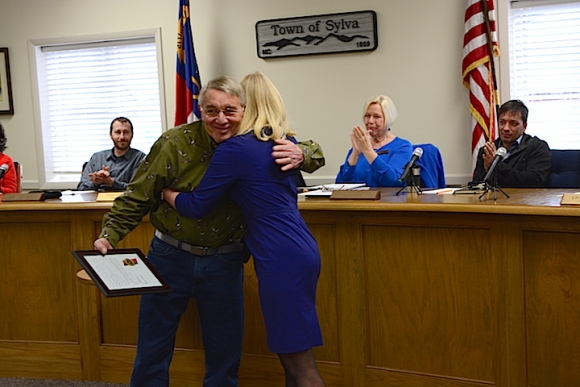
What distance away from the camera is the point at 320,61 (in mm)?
5145

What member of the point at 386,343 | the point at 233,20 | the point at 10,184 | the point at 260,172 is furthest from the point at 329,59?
the point at 260,172

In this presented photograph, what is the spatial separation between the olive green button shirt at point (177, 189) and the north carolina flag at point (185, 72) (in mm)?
2800

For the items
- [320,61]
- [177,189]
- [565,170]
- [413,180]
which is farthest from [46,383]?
[565,170]

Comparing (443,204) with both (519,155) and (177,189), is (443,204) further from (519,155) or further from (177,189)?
(519,155)

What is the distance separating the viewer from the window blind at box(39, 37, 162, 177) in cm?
577

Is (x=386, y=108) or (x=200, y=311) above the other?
(x=386, y=108)

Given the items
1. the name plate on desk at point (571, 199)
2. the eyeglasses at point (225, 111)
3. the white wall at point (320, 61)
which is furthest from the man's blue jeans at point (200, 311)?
the white wall at point (320, 61)

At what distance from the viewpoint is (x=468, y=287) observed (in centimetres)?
271

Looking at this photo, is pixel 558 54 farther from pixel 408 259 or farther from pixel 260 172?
pixel 260 172

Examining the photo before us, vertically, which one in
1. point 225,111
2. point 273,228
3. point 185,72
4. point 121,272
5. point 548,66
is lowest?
point 121,272

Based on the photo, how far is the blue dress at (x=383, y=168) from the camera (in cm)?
386

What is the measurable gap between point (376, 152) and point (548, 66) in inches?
60.7

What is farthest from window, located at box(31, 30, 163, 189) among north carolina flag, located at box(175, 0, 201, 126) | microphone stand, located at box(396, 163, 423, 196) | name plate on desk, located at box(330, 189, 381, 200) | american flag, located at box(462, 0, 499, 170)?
name plate on desk, located at box(330, 189, 381, 200)

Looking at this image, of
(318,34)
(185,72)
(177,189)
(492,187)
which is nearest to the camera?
(177,189)
